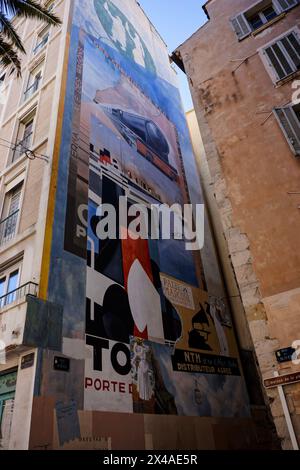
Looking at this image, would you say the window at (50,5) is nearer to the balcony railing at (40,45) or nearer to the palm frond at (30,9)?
the balcony railing at (40,45)

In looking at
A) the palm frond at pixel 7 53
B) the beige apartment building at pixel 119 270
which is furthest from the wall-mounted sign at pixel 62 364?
the palm frond at pixel 7 53

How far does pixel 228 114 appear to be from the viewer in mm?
10586

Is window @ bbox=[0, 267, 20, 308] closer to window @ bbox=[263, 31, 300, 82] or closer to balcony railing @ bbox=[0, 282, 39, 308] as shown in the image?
balcony railing @ bbox=[0, 282, 39, 308]

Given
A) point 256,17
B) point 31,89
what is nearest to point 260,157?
point 256,17

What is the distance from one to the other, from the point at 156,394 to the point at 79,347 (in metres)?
3.10

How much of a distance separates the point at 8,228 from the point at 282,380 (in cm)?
847

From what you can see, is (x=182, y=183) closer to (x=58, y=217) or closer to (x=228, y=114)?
(x=228, y=114)

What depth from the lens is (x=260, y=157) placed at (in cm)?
932

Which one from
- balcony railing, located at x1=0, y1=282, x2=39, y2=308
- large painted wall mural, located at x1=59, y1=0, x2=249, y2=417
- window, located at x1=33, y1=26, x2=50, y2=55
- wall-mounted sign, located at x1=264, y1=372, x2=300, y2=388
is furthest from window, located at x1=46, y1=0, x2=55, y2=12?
wall-mounted sign, located at x1=264, y1=372, x2=300, y2=388

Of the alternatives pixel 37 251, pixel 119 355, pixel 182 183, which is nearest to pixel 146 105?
pixel 182 183

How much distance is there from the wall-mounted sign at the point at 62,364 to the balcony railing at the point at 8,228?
4066mm

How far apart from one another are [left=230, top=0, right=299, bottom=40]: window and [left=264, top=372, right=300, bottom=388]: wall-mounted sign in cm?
1057

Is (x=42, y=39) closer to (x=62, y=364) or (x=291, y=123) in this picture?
(x=291, y=123)

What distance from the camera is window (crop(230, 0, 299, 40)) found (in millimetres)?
11613
